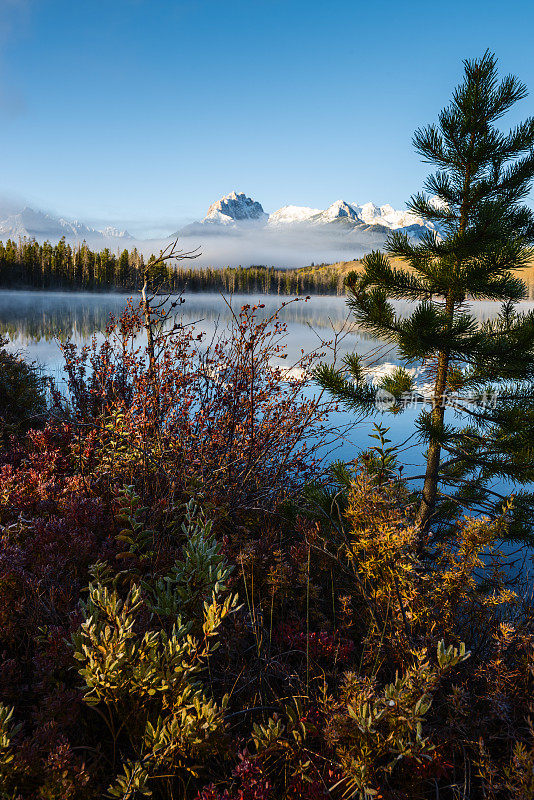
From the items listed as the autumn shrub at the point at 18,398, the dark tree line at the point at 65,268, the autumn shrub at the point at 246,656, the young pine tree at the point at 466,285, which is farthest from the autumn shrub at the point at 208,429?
the dark tree line at the point at 65,268

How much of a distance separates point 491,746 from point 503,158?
4507mm

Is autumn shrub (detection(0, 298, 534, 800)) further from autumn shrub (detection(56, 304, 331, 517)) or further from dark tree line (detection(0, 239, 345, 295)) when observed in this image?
dark tree line (detection(0, 239, 345, 295))

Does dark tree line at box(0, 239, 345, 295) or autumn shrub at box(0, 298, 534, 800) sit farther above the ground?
dark tree line at box(0, 239, 345, 295)

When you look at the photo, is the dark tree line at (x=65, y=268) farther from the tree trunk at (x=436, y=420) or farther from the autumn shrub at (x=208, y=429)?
the tree trunk at (x=436, y=420)

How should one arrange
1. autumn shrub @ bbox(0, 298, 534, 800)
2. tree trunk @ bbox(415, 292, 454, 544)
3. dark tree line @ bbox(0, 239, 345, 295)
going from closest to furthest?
autumn shrub @ bbox(0, 298, 534, 800)
tree trunk @ bbox(415, 292, 454, 544)
dark tree line @ bbox(0, 239, 345, 295)

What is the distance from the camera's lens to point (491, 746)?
160cm

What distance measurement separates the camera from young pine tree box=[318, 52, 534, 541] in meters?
3.76

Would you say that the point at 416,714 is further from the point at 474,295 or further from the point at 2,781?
the point at 474,295

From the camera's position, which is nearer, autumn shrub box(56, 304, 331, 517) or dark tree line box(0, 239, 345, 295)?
autumn shrub box(56, 304, 331, 517)

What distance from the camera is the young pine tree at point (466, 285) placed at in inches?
148

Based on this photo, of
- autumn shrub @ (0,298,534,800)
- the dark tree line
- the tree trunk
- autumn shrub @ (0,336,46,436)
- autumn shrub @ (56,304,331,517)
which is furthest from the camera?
the dark tree line

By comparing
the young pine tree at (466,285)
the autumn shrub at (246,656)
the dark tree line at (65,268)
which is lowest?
the autumn shrub at (246,656)

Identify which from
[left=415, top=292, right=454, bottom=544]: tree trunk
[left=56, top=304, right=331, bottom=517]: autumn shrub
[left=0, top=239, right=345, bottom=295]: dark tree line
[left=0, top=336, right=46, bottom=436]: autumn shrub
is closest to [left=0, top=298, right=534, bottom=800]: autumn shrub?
[left=56, top=304, right=331, bottom=517]: autumn shrub

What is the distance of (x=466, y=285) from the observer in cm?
→ 383
